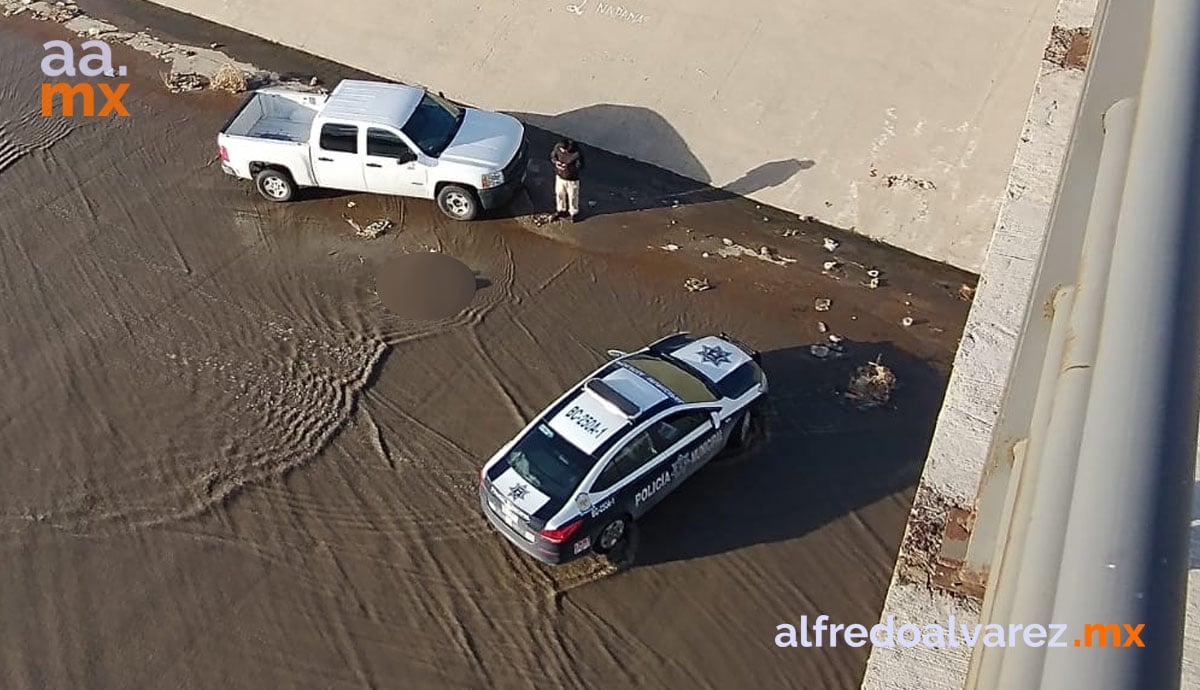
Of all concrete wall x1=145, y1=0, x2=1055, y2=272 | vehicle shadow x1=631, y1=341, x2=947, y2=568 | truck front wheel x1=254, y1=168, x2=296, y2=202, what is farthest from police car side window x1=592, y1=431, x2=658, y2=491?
truck front wheel x1=254, y1=168, x2=296, y2=202

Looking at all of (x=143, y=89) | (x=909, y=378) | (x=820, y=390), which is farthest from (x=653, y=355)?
(x=143, y=89)

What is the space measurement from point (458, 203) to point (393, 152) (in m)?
1.14

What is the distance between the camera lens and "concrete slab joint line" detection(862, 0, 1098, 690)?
7867 millimetres

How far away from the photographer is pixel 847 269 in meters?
13.3

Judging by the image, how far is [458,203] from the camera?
552 inches

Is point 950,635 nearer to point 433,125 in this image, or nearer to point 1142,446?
point 1142,446

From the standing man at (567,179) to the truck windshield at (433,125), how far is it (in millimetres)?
1612

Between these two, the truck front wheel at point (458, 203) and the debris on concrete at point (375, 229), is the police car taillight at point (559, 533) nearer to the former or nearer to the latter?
the truck front wheel at point (458, 203)

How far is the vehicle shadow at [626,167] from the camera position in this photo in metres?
14.6

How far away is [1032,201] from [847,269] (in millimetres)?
2614

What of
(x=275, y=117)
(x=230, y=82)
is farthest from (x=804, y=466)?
(x=230, y=82)

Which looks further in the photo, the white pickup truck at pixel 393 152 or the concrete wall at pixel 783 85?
the concrete wall at pixel 783 85

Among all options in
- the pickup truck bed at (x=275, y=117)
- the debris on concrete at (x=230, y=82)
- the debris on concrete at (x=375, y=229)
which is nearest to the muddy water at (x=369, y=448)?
the debris on concrete at (x=375, y=229)
